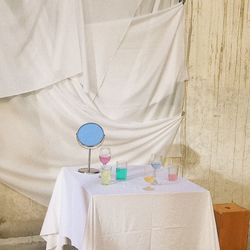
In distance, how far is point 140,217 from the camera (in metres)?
2.31

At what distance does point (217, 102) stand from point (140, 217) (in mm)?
1587

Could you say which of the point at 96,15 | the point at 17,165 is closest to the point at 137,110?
the point at 96,15

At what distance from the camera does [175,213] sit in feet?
→ 7.73

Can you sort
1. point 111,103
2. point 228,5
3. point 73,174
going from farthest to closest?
point 228,5
point 111,103
point 73,174

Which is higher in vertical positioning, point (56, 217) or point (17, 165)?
point (17, 165)

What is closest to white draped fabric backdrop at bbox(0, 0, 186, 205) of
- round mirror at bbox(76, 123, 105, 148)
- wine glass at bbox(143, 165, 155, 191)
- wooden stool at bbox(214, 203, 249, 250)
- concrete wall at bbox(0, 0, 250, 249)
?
concrete wall at bbox(0, 0, 250, 249)

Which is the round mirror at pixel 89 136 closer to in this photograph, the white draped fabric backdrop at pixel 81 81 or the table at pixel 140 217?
the table at pixel 140 217

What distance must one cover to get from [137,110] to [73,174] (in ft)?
2.85

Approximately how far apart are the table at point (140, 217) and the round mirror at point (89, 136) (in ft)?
1.03

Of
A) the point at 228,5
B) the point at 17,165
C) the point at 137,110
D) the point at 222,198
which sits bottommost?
the point at 222,198

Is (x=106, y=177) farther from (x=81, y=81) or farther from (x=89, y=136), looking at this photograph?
(x=81, y=81)

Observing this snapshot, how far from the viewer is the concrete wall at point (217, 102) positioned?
11.2 feet

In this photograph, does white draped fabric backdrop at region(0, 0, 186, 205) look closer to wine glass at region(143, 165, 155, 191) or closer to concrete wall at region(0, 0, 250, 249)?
concrete wall at region(0, 0, 250, 249)

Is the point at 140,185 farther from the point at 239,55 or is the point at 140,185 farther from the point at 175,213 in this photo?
the point at 239,55
